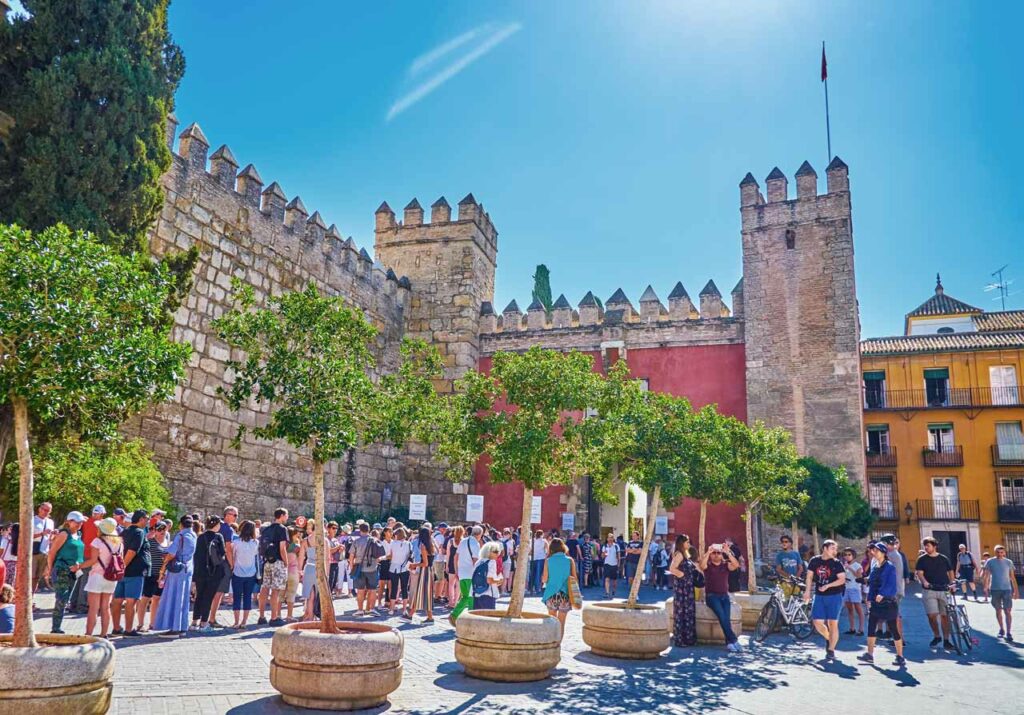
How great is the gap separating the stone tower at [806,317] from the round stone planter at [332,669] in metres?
15.8

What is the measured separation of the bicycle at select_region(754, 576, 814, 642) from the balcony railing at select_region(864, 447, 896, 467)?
64.9 feet

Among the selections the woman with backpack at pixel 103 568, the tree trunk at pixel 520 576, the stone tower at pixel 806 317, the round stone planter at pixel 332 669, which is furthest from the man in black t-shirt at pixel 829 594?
the stone tower at pixel 806 317

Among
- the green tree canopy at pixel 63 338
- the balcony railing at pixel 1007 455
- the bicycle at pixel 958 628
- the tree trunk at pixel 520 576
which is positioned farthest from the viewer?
the balcony railing at pixel 1007 455

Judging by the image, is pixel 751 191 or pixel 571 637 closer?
pixel 571 637

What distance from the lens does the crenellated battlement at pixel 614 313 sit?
2061 cm

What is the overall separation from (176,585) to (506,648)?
3.76 meters

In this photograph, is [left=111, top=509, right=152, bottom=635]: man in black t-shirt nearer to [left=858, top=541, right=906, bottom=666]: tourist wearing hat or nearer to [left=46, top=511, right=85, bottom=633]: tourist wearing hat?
[left=46, top=511, right=85, bottom=633]: tourist wearing hat

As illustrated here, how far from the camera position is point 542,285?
34.3 meters

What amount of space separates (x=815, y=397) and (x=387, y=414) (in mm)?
15152

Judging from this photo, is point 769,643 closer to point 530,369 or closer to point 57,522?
point 530,369

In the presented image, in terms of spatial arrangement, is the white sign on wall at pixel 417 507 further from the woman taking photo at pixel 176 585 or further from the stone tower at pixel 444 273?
the woman taking photo at pixel 176 585

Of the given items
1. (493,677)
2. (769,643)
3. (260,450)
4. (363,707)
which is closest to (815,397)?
(769,643)

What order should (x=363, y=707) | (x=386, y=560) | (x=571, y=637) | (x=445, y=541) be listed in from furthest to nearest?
(x=445, y=541), (x=386, y=560), (x=571, y=637), (x=363, y=707)

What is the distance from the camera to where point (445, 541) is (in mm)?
13133
